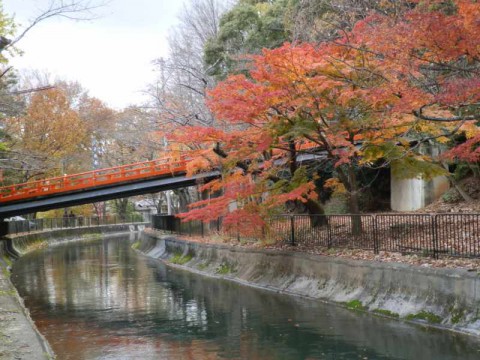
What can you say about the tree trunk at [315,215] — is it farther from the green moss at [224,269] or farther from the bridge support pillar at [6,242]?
the bridge support pillar at [6,242]

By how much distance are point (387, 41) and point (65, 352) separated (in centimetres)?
939

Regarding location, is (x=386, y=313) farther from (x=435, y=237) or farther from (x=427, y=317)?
(x=435, y=237)

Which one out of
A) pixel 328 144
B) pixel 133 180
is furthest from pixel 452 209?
pixel 133 180

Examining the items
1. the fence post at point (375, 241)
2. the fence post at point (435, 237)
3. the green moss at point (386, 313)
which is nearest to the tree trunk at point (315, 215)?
the fence post at point (375, 241)

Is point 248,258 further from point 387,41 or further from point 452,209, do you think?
point 387,41

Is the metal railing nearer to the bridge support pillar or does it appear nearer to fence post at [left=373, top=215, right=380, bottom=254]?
the bridge support pillar

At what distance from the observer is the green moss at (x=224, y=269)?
72.6ft

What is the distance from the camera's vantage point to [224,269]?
22609 mm

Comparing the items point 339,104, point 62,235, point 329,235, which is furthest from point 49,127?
point 339,104

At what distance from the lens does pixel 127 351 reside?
428 inches

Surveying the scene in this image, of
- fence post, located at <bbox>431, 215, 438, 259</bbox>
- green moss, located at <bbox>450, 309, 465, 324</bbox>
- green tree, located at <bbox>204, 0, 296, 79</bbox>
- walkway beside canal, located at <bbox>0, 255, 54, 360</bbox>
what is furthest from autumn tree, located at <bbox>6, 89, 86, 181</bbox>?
green moss, located at <bbox>450, 309, 465, 324</bbox>

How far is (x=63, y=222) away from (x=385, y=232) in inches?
1959

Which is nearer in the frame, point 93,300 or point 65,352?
point 65,352

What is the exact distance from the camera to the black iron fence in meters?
13.4
